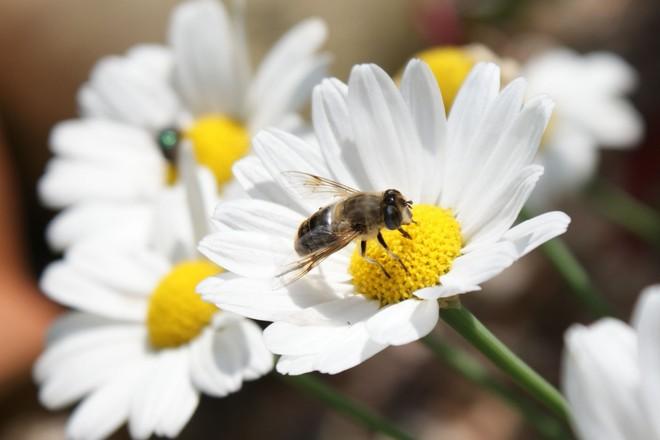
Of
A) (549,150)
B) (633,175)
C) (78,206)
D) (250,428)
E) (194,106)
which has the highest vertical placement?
(194,106)

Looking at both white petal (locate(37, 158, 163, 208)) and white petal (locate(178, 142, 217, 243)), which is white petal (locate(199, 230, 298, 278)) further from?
white petal (locate(37, 158, 163, 208))

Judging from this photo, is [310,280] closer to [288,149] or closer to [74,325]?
[288,149]

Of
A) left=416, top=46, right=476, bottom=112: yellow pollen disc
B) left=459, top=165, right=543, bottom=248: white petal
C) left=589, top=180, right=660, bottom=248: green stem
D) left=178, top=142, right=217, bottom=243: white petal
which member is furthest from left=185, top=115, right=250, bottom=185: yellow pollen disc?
left=589, top=180, right=660, bottom=248: green stem

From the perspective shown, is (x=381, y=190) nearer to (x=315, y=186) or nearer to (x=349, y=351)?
(x=315, y=186)

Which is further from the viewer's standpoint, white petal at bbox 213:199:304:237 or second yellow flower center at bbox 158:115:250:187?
second yellow flower center at bbox 158:115:250:187

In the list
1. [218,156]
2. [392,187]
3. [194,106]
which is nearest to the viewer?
[392,187]

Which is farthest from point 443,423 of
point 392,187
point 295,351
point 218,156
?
point 295,351
